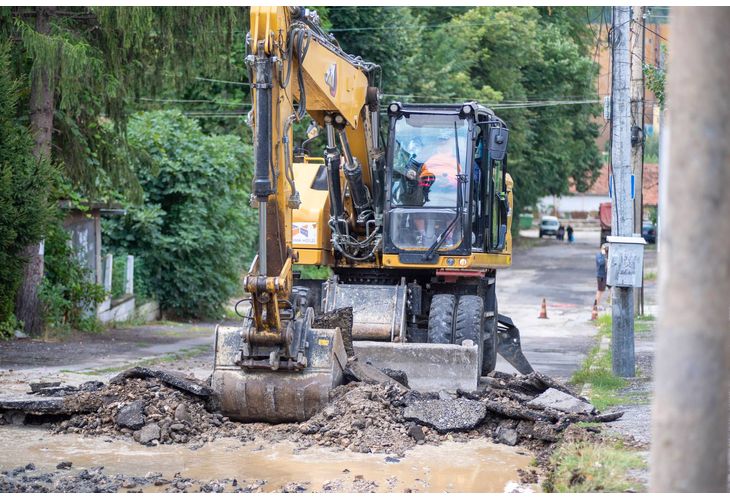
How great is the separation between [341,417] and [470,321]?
3.53 meters

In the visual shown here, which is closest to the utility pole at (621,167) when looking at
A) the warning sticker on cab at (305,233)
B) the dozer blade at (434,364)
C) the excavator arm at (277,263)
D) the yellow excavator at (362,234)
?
the yellow excavator at (362,234)

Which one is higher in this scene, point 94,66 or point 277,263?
point 94,66

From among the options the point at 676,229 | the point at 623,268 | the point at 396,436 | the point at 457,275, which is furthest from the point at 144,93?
the point at 676,229

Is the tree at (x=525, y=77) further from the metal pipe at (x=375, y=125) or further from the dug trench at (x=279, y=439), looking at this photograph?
the dug trench at (x=279, y=439)

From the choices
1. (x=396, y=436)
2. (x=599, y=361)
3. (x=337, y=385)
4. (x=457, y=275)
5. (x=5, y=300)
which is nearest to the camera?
(x=396, y=436)

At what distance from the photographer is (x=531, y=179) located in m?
52.6

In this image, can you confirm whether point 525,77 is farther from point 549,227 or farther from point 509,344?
point 509,344

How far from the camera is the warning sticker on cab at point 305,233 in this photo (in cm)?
1441

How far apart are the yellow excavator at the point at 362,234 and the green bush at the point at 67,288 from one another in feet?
23.3

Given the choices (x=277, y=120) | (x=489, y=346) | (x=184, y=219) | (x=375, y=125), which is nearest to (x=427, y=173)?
(x=375, y=125)

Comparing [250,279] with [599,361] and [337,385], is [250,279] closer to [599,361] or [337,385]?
[337,385]

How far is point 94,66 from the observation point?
17.7 metres

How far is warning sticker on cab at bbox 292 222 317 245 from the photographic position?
47.3 feet

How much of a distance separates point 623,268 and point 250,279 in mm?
5951
